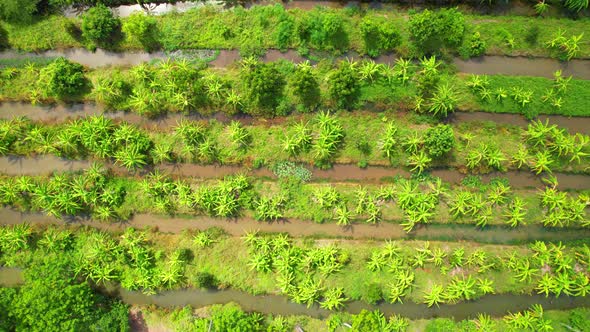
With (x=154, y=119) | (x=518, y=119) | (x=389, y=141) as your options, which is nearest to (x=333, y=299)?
(x=389, y=141)

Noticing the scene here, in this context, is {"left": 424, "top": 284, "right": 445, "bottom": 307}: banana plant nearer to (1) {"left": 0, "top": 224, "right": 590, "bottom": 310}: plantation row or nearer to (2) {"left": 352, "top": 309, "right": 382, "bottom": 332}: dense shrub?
(1) {"left": 0, "top": 224, "right": 590, "bottom": 310}: plantation row

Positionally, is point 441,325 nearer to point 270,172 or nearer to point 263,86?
point 270,172

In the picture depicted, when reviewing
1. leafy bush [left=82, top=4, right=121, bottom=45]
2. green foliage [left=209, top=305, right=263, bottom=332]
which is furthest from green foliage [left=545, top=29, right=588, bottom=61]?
leafy bush [left=82, top=4, right=121, bottom=45]

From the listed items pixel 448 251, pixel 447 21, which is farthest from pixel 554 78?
pixel 448 251

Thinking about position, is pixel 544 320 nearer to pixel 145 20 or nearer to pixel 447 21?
pixel 447 21

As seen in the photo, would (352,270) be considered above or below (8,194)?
below
